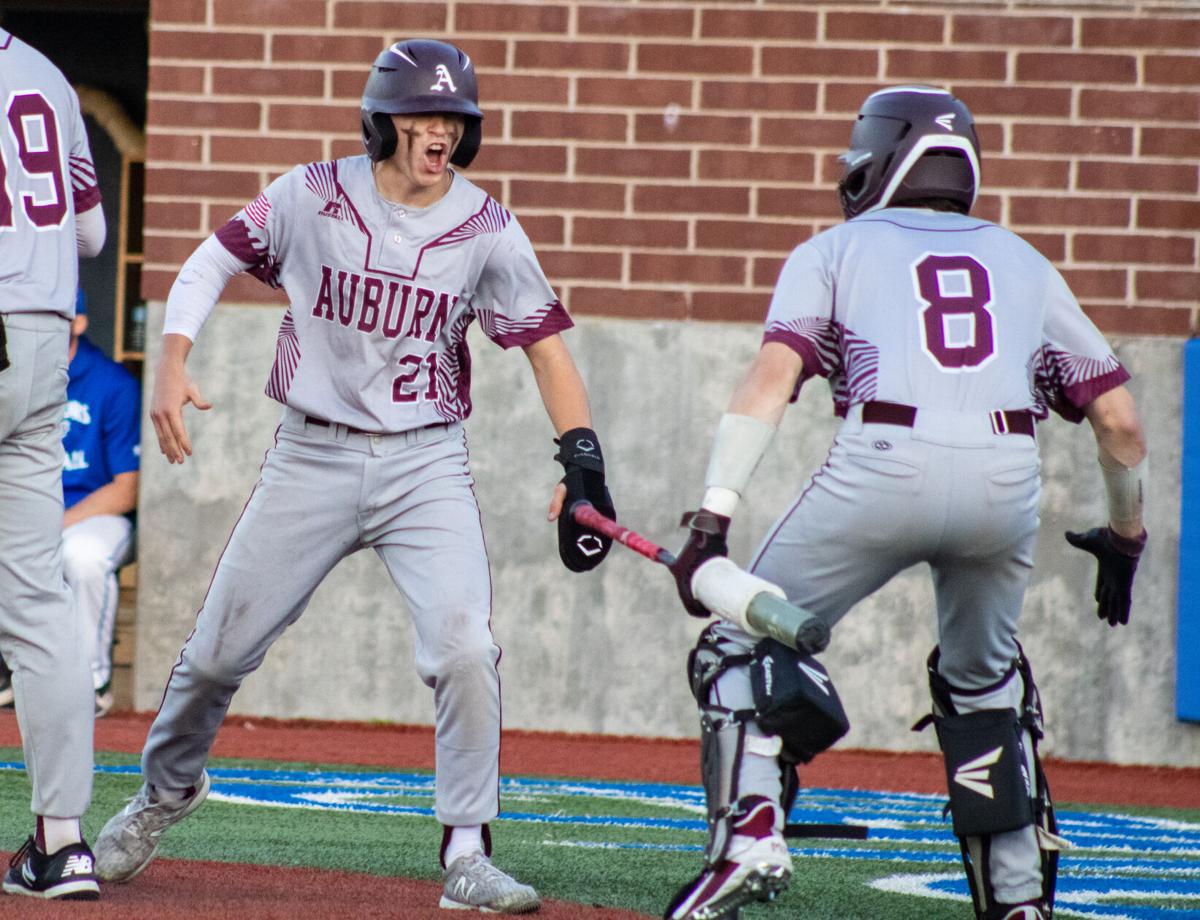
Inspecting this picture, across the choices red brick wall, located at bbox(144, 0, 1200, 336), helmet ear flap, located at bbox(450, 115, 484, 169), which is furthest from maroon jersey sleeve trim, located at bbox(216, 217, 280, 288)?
red brick wall, located at bbox(144, 0, 1200, 336)

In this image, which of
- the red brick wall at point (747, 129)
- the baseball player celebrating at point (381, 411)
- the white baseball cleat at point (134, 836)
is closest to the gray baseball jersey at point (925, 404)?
the baseball player celebrating at point (381, 411)

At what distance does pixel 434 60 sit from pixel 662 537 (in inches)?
169

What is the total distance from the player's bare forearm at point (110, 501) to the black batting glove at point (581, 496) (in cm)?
455

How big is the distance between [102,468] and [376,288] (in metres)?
4.57

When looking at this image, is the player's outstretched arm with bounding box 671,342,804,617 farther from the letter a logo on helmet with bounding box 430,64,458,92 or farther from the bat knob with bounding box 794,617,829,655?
the letter a logo on helmet with bounding box 430,64,458,92

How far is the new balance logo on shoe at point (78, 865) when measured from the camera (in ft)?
13.9

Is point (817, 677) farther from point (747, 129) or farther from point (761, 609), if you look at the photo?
point (747, 129)

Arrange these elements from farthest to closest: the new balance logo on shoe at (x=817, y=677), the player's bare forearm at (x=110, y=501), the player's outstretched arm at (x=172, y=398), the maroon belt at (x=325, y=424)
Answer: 1. the player's bare forearm at (x=110, y=501)
2. the maroon belt at (x=325, y=424)
3. the player's outstretched arm at (x=172, y=398)
4. the new balance logo on shoe at (x=817, y=677)

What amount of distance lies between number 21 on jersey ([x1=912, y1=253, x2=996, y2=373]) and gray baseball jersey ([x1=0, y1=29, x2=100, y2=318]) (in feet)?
6.42

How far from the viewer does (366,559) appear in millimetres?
8625

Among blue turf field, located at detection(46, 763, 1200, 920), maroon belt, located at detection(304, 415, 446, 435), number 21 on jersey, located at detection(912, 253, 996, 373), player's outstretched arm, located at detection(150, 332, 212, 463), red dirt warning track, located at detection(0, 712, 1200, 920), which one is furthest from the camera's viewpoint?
red dirt warning track, located at detection(0, 712, 1200, 920)

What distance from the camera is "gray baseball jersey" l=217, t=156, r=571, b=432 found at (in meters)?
4.64

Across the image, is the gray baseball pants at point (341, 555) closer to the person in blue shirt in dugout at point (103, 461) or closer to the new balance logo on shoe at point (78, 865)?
the new balance logo on shoe at point (78, 865)

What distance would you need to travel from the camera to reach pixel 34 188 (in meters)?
4.29
